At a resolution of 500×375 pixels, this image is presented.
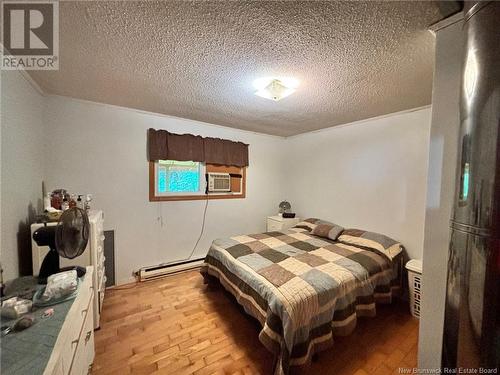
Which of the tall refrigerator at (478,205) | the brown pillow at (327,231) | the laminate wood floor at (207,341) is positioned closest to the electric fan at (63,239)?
the laminate wood floor at (207,341)

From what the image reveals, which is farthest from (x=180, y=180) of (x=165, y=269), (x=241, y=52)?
(x=241, y=52)

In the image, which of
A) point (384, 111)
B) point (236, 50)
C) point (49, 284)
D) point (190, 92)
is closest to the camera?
point (49, 284)

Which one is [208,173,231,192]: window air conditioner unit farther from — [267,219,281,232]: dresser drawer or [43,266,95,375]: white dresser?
[43,266,95,375]: white dresser

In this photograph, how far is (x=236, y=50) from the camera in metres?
1.35

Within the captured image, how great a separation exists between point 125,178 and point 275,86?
7.33 feet

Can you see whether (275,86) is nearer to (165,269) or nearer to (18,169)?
(18,169)

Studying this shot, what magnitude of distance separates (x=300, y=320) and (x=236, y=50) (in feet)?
6.45

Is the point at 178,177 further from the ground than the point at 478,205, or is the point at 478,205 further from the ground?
the point at 178,177

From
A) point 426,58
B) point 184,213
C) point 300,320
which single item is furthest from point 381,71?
point 184,213

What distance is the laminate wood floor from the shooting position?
1474 mm

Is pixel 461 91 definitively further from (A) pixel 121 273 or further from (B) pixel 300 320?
(A) pixel 121 273

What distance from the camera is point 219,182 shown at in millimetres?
3428

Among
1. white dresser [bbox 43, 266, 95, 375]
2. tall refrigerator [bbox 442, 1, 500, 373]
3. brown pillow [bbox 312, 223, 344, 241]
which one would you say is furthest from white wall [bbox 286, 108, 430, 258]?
white dresser [bbox 43, 266, 95, 375]

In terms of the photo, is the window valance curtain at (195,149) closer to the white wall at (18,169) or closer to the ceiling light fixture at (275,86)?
the white wall at (18,169)
